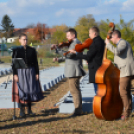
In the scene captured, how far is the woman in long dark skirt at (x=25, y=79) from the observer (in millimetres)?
6016

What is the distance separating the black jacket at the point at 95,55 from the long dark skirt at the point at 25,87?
1.10 m

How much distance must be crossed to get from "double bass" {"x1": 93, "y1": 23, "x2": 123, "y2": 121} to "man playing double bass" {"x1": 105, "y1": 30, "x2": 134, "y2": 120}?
0.18 metres

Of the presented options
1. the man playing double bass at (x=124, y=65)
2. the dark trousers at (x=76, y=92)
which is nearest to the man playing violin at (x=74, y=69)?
the dark trousers at (x=76, y=92)

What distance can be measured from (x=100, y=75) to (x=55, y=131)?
1.17 meters

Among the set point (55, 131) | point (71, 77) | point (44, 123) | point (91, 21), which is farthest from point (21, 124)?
point (91, 21)

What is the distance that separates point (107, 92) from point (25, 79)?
5.63 ft

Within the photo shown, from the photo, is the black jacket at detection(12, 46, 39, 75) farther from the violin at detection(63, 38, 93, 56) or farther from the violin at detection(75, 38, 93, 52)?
the violin at detection(75, 38, 93, 52)

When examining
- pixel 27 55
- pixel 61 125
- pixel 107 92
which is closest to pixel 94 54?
pixel 107 92

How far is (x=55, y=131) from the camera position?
16.2 ft

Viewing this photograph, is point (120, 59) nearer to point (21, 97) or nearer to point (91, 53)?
point (91, 53)

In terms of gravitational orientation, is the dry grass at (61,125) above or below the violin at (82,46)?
below

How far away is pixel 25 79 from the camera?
19.8ft

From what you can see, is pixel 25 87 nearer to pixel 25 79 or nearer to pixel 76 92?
pixel 25 79

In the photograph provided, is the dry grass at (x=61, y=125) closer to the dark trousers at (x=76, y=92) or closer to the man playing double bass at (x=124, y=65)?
the dark trousers at (x=76, y=92)
